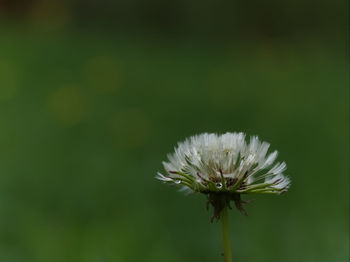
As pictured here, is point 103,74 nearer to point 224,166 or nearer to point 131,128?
point 131,128

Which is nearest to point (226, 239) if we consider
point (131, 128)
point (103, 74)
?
point (131, 128)

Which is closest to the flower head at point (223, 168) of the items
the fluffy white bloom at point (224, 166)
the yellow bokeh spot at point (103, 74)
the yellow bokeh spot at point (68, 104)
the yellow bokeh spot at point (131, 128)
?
the fluffy white bloom at point (224, 166)

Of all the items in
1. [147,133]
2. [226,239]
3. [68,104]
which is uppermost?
[68,104]

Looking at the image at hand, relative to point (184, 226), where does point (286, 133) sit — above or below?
above

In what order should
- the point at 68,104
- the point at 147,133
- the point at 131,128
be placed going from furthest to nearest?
Answer: the point at 68,104 → the point at 131,128 → the point at 147,133

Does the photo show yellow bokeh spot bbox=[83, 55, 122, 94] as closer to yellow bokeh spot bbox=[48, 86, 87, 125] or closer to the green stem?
yellow bokeh spot bbox=[48, 86, 87, 125]

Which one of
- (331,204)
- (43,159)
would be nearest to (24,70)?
(43,159)

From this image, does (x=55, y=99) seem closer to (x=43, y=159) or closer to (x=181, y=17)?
(x=43, y=159)
